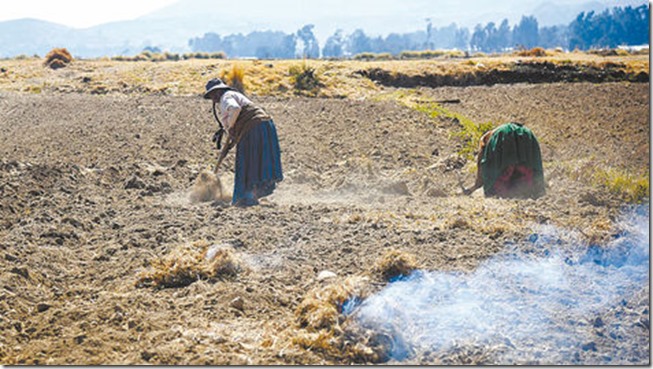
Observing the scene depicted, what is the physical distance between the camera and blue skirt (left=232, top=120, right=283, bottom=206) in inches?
301

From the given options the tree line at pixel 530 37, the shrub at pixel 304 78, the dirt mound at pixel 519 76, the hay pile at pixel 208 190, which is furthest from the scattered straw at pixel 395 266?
Answer: the tree line at pixel 530 37

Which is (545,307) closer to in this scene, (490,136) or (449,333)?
(449,333)

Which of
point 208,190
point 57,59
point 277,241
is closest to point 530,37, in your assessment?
point 57,59

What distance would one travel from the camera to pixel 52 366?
4.06 metres

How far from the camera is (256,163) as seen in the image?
7.68 m

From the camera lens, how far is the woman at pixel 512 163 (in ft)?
25.6

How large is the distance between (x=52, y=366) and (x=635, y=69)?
2262 cm

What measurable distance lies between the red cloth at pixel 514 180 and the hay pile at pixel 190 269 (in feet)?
11.3

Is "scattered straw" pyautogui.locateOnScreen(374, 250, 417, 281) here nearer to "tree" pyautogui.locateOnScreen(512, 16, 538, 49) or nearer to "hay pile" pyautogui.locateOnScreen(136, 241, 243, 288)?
"hay pile" pyautogui.locateOnScreen(136, 241, 243, 288)

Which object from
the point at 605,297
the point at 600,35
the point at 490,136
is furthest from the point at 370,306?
the point at 600,35

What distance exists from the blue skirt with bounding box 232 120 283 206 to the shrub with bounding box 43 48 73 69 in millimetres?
20089

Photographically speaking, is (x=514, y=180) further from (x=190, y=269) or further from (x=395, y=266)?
(x=190, y=269)

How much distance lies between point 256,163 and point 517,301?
3.75m

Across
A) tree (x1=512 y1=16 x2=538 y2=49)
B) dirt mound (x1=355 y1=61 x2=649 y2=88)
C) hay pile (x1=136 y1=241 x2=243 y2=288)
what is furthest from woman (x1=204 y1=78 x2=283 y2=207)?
tree (x1=512 y1=16 x2=538 y2=49)
